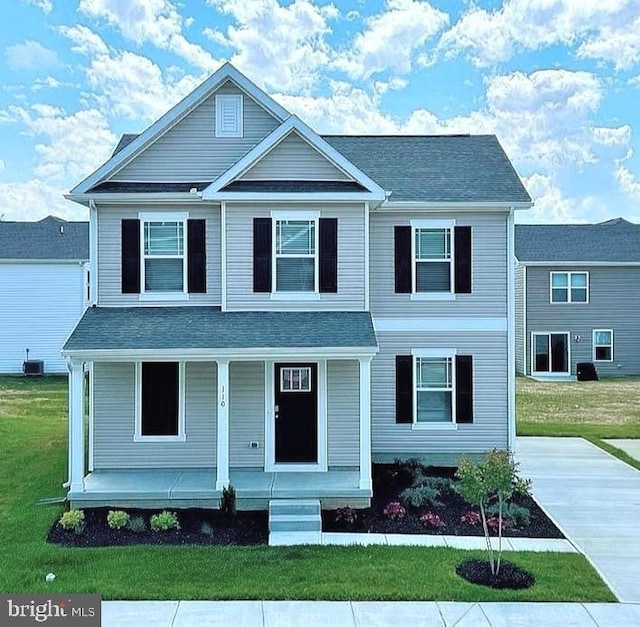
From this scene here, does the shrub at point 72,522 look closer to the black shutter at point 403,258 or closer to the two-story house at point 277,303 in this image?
the two-story house at point 277,303

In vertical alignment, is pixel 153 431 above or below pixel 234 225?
below

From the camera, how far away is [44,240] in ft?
108

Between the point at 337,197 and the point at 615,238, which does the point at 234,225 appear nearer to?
the point at 337,197

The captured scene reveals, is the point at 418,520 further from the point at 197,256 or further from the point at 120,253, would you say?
the point at 120,253

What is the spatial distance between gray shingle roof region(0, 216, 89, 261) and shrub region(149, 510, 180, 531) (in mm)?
23339

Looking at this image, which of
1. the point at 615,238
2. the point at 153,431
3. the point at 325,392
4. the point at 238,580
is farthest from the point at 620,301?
the point at 238,580

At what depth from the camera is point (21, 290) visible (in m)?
31.4

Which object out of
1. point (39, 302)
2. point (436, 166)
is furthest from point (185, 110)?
point (39, 302)

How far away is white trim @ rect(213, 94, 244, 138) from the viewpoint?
43.1 feet

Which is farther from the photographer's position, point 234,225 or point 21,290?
point 21,290

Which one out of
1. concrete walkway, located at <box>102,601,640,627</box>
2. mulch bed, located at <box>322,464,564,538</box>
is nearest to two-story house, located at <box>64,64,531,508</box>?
mulch bed, located at <box>322,464,564,538</box>

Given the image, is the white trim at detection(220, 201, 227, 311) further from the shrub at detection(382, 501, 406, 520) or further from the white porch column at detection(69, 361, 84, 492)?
the shrub at detection(382, 501, 406, 520)

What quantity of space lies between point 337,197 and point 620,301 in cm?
2485

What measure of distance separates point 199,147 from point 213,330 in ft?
12.3
